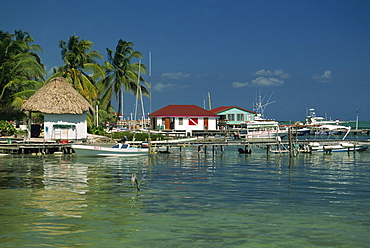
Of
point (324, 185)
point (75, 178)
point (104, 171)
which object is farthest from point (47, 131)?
point (324, 185)

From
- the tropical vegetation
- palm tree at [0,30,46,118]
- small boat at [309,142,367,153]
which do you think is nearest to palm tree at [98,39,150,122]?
the tropical vegetation

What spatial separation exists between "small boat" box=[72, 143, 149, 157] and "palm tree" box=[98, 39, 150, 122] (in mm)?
23518

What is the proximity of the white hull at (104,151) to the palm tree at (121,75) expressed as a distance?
930 inches

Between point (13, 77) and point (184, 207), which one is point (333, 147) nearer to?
point (184, 207)

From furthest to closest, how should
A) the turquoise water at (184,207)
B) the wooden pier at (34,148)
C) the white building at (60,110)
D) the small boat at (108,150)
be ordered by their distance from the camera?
the white building at (60,110) → the wooden pier at (34,148) → the small boat at (108,150) → the turquoise water at (184,207)

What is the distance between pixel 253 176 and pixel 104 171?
9.91 m

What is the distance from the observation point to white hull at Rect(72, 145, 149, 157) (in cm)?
3562

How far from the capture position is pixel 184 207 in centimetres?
1593

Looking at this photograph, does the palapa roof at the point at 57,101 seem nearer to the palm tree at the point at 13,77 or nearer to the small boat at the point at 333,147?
the palm tree at the point at 13,77

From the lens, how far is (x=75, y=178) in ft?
78.8

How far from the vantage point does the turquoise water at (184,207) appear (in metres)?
11.9

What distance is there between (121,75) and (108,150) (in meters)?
27.1

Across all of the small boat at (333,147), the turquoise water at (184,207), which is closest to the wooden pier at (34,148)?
the turquoise water at (184,207)

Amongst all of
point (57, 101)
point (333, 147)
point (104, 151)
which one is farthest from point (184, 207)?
point (333, 147)
